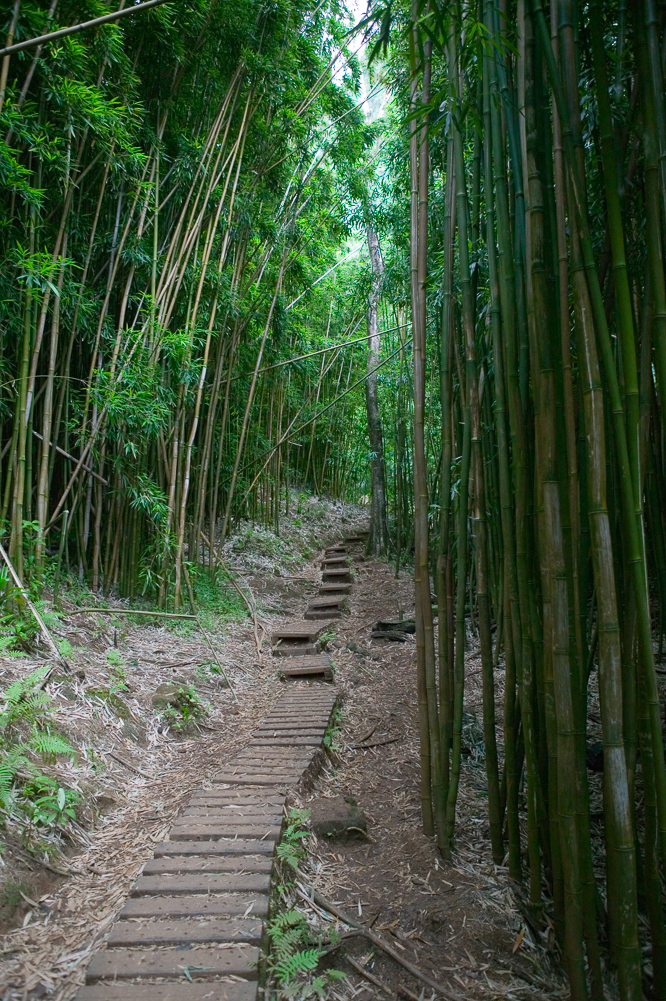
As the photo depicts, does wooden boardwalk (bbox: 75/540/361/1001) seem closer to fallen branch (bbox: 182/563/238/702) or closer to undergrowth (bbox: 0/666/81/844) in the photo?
undergrowth (bbox: 0/666/81/844)

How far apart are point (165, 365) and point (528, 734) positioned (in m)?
3.08

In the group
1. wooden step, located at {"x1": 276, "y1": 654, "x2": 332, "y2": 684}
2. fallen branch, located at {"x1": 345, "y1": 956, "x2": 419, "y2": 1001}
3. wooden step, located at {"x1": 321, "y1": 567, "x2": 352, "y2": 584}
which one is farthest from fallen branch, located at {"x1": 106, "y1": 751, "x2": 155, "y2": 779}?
wooden step, located at {"x1": 321, "y1": 567, "x2": 352, "y2": 584}

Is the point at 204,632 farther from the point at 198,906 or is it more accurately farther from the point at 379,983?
the point at 379,983

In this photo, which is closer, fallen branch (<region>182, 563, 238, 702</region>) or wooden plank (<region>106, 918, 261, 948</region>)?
wooden plank (<region>106, 918, 261, 948</region>)

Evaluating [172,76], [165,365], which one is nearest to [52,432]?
[165,365]

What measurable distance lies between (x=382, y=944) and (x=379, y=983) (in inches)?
4.0

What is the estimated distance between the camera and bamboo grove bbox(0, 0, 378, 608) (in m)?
2.71

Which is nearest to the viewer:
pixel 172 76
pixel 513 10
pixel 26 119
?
pixel 513 10

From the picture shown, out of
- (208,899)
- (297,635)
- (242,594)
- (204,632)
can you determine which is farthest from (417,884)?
(242,594)

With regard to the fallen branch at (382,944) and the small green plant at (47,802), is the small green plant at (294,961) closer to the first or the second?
the fallen branch at (382,944)

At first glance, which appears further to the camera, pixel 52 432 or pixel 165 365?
pixel 165 365

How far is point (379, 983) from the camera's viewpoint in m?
1.38

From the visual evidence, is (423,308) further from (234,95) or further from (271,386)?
→ (271,386)

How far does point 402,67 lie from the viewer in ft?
13.4
